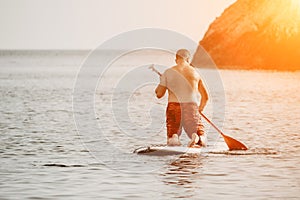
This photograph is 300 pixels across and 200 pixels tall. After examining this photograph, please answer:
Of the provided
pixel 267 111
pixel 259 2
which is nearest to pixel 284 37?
pixel 259 2

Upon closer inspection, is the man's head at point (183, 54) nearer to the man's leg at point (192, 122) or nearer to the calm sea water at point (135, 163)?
the man's leg at point (192, 122)

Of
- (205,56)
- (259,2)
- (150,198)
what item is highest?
(259,2)

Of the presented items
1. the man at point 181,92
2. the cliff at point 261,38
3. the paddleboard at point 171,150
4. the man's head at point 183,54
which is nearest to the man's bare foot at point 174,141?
the paddleboard at point 171,150

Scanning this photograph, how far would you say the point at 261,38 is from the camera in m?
126

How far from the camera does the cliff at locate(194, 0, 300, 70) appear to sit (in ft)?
405

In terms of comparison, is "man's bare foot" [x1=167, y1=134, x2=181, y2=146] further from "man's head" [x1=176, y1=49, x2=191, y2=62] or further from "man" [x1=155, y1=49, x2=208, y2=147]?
"man's head" [x1=176, y1=49, x2=191, y2=62]

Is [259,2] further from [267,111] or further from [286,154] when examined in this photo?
[286,154]

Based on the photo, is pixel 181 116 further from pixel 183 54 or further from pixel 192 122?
→ pixel 183 54

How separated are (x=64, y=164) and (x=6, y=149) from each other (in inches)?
152

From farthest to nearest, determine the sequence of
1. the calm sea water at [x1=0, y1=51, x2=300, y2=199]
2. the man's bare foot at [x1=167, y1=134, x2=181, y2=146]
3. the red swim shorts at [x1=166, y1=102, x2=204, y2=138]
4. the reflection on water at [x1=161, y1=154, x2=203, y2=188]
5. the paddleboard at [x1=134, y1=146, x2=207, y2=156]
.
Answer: the man's bare foot at [x1=167, y1=134, x2=181, y2=146] < the paddleboard at [x1=134, y1=146, x2=207, y2=156] < the red swim shorts at [x1=166, y1=102, x2=204, y2=138] < the reflection on water at [x1=161, y1=154, x2=203, y2=188] < the calm sea water at [x1=0, y1=51, x2=300, y2=199]

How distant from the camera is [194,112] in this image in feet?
69.1

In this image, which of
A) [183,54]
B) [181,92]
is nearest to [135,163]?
[181,92]

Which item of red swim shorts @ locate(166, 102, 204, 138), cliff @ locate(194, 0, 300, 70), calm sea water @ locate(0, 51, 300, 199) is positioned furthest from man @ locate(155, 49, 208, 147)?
cliff @ locate(194, 0, 300, 70)

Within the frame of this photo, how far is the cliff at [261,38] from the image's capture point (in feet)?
405
